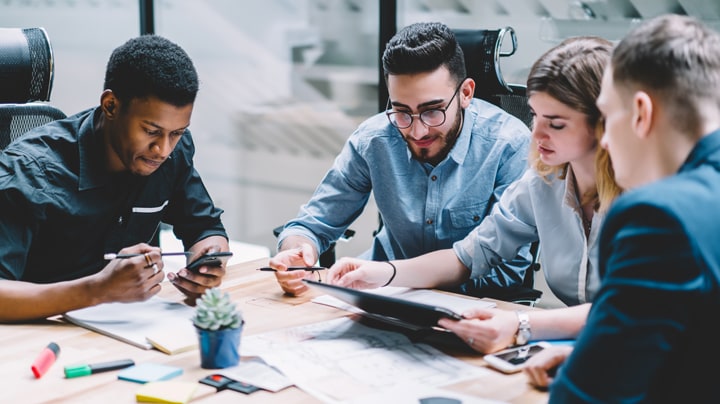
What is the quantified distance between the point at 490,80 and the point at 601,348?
4.92 feet

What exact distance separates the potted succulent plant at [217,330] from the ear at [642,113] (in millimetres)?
730

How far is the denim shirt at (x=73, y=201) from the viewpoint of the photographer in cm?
166

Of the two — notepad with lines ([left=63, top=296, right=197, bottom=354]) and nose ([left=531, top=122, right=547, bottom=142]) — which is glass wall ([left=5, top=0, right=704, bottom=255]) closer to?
notepad with lines ([left=63, top=296, right=197, bottom=354])

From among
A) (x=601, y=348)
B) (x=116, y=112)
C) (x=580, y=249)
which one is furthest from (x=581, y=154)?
→ (x=116, y=112)

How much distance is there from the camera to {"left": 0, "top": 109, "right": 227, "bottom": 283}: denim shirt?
5.43ft

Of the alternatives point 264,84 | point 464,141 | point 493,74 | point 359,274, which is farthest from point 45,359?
point 264,84

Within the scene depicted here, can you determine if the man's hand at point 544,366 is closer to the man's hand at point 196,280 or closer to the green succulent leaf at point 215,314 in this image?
the green succulent leaf at point 215,314

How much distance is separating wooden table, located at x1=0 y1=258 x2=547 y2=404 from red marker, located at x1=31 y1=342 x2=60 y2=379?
0.4 inches

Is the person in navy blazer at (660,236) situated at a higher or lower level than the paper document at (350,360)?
higher

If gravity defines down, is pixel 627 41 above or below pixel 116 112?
above

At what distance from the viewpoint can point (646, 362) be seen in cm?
85

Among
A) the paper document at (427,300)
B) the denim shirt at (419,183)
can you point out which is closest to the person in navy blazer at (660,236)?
the paper document at (427,300)

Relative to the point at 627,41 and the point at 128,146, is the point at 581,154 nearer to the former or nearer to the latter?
the point at 627,41

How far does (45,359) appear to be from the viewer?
130 centimetres
